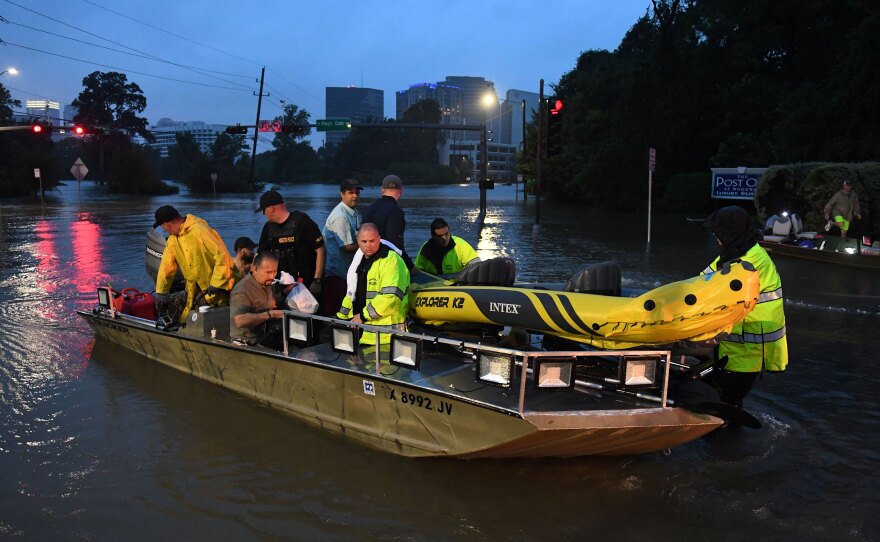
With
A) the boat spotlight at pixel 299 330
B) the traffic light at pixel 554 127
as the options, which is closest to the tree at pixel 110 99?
the traffic light at pixel 554 127

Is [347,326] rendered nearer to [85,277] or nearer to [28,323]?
[28,323]

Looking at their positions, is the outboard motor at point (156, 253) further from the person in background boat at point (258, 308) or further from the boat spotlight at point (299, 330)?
the boat spotlight at point (299, 330)

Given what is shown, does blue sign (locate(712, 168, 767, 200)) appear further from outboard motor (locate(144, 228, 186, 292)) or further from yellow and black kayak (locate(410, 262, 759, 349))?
yellow and black kayak (locate(410, 262, 759, 349))

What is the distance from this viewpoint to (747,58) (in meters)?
34.1

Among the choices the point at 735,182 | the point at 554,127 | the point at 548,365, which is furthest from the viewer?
the point at 735,182

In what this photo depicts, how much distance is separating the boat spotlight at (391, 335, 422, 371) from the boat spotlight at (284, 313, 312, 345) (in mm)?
930

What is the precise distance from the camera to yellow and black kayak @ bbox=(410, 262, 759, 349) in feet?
14.6

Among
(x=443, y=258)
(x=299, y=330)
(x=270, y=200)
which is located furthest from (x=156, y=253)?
(x=299, y=330)

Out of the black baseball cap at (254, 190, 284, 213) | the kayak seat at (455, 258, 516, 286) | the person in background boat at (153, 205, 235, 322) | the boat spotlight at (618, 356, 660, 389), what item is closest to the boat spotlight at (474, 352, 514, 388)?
the boat spotlight at (618, 356, 660, 389)

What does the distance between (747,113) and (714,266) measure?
32.0 meters

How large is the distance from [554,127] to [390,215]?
16.5 meters

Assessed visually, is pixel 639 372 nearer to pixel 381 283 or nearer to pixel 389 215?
pixel 381 283

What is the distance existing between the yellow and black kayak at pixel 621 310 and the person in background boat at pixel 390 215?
137cm

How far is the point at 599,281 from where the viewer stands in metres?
5.50
